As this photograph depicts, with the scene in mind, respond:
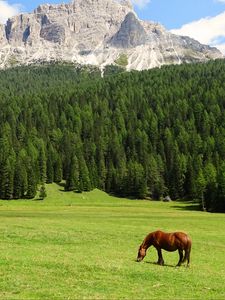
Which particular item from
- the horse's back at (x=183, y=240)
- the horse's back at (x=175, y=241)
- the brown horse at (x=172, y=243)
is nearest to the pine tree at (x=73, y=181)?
the brown horse at (x=172, y=243)

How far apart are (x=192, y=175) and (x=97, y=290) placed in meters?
149

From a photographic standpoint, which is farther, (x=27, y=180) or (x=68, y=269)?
(x=27, y=180)

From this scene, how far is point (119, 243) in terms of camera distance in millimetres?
43000

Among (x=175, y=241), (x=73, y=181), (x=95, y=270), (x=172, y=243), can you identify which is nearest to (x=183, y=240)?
(x=175, y=241)

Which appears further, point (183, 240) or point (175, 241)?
point (175, 241)

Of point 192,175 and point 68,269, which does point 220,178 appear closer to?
point 192,175

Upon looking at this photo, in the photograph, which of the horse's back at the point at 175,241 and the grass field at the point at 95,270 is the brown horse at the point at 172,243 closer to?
the horse's back at the point at 175,241

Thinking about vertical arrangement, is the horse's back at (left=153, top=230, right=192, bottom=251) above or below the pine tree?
below

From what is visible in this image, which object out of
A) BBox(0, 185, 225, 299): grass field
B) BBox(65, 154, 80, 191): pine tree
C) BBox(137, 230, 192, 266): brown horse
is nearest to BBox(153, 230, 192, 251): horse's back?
BBox(137, 230, 192, 266): brown horse

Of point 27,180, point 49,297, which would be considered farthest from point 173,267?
point 27,180

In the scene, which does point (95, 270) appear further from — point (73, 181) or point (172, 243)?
point (73, 181)

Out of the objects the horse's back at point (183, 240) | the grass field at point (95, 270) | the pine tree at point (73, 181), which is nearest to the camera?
the grass field at point (95, 270)

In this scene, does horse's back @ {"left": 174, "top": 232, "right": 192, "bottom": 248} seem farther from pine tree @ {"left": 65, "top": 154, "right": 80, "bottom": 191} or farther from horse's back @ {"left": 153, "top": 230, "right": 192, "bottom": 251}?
pine tree @ {"left": 65, "top": 154, "right": 80, "bottom": 191}

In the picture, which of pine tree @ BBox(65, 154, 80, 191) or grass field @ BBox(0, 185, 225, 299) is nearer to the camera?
grass field @ BBox(0, 185, 225, 299)
